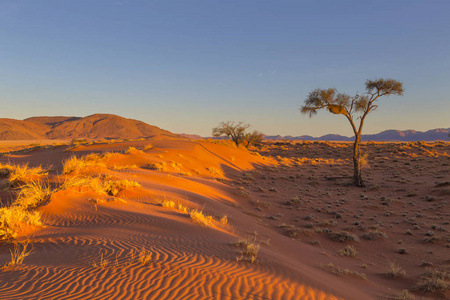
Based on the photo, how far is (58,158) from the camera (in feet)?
82.0

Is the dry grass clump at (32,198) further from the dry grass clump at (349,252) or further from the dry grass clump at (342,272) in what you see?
the dry grass clump at (349,252)

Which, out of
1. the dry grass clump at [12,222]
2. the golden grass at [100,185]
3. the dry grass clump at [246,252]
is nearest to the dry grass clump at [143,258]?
the dry grass clump at [246,252]

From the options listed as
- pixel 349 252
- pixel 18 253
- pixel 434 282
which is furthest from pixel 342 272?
pixel 18 253

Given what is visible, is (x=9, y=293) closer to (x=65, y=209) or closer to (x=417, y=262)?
(x=65, y=209)

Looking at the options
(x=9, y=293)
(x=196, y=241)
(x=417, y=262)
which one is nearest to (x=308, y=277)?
(x=196, y=241)

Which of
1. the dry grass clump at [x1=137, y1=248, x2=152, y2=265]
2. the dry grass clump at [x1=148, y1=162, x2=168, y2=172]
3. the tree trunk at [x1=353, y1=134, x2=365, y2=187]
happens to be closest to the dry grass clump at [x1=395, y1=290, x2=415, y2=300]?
the dry grass clump at [x1=137, y1=248, x2=152, y2=265]

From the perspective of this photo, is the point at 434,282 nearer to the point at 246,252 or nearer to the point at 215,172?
the point at 246,252

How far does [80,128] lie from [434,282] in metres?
161

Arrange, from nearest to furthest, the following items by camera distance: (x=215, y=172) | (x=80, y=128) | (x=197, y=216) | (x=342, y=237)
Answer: (x=197, y=216) < (x=342, y=237) < (x=215, y=172) < (x=80, y=128)

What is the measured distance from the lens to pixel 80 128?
144750 mm

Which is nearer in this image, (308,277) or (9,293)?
(9,293)

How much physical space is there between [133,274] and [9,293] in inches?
65.3

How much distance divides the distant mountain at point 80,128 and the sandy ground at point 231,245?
124551mm

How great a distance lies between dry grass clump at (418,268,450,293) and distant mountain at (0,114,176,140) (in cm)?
13253
